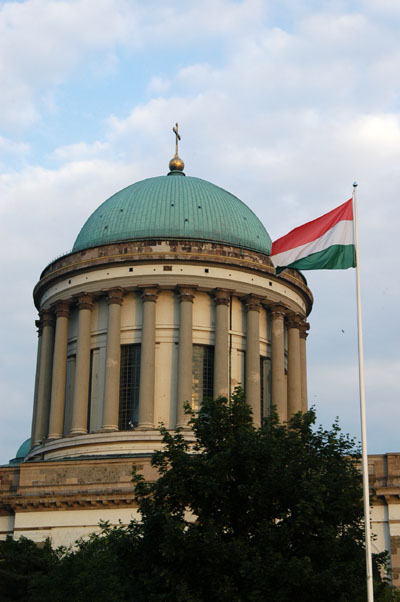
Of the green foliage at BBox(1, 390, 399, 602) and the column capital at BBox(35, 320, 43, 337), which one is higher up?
the column capital at BBox(35, 320, 43, 337)

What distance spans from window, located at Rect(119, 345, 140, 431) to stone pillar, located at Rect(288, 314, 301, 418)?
876 centimetres

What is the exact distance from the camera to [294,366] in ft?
185

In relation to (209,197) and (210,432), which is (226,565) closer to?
(210,432)

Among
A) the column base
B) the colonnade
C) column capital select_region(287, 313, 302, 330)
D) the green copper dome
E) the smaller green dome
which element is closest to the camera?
the column base

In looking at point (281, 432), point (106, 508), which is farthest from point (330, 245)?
point (106, 508)

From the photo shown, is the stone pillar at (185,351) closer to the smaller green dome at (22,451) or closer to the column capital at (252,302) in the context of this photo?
the column capital at (252,302)

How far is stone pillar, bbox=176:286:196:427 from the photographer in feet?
167

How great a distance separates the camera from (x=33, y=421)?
5709 cm

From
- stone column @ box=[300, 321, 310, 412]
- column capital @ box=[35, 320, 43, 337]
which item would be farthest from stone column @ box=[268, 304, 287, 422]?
column capital @ box=[35, 320, 43, 337]

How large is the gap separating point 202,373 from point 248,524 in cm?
2344

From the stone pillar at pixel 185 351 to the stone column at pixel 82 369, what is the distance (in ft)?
16.4

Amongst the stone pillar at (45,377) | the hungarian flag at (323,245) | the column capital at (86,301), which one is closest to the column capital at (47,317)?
the stone pillar at (45,377)

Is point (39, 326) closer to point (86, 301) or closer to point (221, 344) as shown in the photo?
point (86, 301)

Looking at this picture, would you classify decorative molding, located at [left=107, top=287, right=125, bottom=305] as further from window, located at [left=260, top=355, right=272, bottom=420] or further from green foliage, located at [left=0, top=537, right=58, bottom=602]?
green foliage, located at [left=0, top=537, right=58, bottom=602]
